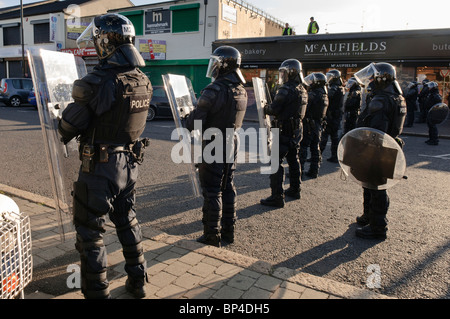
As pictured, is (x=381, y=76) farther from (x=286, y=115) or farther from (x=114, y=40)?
(x=114, y=40)

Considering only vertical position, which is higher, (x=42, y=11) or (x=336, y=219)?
(x=42, y=11)

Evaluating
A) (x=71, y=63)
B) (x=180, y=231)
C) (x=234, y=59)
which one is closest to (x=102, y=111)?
(x=71, y=63)

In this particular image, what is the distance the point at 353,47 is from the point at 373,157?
17.2 m

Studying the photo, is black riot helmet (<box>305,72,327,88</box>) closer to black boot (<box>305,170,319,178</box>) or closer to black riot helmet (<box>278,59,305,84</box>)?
black boot (<box>305,170,319,178</box>)

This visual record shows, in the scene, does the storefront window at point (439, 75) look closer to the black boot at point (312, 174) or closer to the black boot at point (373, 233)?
the black boot at point (312, 174)

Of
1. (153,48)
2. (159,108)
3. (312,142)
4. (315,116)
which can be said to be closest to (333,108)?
(315,116)

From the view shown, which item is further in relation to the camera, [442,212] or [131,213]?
[442,212]

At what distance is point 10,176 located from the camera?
6.57 m

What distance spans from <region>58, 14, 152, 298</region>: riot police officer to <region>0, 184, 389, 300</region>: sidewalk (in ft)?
1.08

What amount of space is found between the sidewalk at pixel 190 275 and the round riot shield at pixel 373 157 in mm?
1005

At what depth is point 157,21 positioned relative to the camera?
981 inches

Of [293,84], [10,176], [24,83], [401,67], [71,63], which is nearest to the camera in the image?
[71,63]
